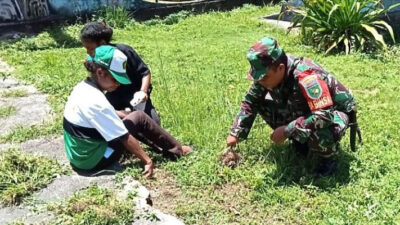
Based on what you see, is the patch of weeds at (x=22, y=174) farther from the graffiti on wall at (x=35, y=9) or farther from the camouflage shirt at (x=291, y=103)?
the graffiti on wall at (x=35, y=9)

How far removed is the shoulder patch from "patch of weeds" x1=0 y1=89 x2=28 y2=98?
3.64 metres

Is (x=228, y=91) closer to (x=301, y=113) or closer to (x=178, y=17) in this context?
(x=301, y=113)

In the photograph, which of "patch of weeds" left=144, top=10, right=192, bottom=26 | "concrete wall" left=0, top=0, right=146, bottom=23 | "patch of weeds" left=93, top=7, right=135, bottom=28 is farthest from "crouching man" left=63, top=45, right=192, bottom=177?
"concrete wall" left=0, top=0, right=146, bottom=23

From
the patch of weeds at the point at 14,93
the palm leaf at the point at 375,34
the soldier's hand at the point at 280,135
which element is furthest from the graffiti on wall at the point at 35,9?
the soldier's hand at the point at 280,135

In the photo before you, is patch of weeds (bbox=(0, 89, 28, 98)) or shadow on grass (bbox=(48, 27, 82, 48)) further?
shadow on grass (bbox=(48, 27, 82, 48))

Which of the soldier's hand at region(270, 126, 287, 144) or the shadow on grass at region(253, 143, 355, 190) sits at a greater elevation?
the soldier's hand at region(270, 126, 287, 144)

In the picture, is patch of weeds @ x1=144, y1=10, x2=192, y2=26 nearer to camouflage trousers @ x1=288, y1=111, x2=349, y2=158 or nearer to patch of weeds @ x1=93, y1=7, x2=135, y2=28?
patch of weeds @ x1=93, y1=7, x2=135, y2=28

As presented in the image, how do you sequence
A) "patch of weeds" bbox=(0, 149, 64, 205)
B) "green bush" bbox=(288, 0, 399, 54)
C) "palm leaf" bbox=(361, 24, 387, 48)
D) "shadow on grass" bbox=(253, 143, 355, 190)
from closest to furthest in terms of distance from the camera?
"patch of weeds" bbox=(0, 149, 64, 205) < "shadow on grass" bbox=(253, 143, 355, 190) < "palm leaf" bbox=(361, 24, 387, 48) < "green bush" bbox=(288, 0, 399, 54)

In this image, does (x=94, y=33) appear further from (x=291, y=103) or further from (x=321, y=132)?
(x=321, y=132)

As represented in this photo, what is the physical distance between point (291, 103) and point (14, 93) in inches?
140

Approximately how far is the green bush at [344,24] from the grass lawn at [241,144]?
0.25 meters

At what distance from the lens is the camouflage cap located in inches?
135

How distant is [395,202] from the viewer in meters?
3.48

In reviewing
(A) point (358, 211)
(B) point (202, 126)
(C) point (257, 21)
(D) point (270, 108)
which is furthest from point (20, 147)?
(C) point (257, 21)
